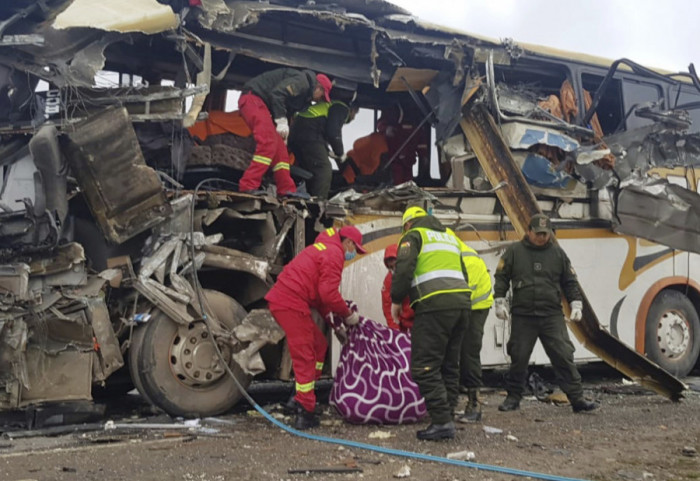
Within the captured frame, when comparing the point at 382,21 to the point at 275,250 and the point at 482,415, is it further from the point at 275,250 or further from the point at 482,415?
the point at 482,415

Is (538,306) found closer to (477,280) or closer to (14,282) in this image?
(477,280)

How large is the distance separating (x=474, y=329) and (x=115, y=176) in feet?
9.71

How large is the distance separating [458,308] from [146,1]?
3.46 meters

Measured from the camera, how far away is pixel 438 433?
5094 millimetres

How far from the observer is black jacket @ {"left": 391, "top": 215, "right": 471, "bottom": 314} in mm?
5250

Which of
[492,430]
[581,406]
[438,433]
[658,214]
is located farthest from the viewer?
[658,214]

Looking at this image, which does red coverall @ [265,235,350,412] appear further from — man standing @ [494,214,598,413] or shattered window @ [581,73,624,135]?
shattered window @ [581,73,624,135]

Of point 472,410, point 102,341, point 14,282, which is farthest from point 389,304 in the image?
point 14,282

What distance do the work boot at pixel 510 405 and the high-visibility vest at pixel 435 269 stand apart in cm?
164

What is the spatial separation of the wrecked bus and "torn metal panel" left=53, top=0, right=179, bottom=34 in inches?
0.7

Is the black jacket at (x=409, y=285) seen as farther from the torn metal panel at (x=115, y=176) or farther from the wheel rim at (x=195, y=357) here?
the torn metal panel at (x=115, y=176)

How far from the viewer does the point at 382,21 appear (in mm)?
7688

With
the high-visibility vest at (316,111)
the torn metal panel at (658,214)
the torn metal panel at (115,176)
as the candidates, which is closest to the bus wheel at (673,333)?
the torn metal panel at (658,214)

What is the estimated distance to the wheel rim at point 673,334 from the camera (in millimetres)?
8531
